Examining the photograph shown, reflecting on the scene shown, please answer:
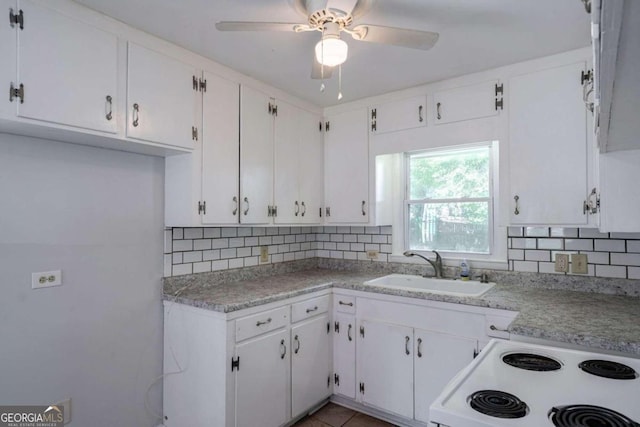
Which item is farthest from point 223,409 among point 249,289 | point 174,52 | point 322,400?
point 174,52

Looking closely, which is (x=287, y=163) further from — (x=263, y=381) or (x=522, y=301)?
(x=522, y=301)

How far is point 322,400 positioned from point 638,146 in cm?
234

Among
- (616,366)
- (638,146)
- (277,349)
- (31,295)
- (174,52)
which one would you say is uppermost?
(174,52)

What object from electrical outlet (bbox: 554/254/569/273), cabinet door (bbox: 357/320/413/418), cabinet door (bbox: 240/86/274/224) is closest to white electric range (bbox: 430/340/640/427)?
cabinet door (bbox: 357/320/413/418)

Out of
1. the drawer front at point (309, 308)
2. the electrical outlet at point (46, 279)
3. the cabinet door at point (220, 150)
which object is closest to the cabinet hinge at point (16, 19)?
the cabinet door at point (220, 150)

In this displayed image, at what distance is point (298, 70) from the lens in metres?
2.44

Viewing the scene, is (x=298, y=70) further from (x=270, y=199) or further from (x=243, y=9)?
(x=270, y=199)

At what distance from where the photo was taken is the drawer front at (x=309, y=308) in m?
2.41

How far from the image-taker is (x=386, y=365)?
8.02ft

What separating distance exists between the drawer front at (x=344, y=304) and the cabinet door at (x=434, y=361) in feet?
1.59

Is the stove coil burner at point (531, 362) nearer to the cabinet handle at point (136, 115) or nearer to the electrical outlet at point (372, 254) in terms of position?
the electrical outlet at point (372, 254)

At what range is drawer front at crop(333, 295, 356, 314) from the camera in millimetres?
2609

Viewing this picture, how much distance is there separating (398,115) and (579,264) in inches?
62.2

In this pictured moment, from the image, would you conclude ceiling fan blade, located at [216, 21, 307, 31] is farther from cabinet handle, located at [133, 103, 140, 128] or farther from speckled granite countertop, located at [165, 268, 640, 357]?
speckled granite countertop, located at [165, 268, 640, 357]
